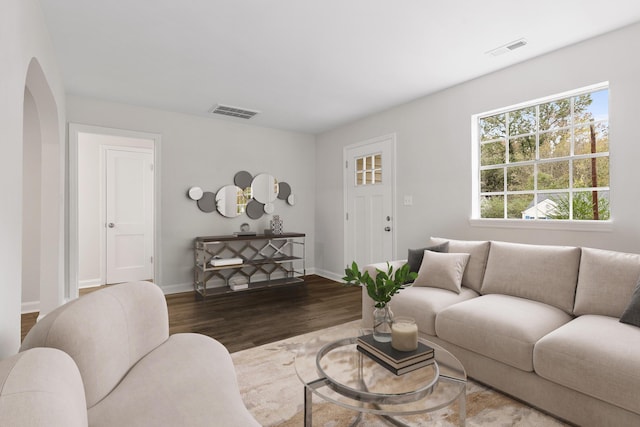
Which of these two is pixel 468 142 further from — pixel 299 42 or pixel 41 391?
pixel 41 391

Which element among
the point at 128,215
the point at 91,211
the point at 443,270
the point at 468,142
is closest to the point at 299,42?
Answer: the point at 468,142

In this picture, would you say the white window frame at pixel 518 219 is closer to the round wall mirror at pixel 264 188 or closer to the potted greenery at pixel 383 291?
the potted greenery at pixel 383 291

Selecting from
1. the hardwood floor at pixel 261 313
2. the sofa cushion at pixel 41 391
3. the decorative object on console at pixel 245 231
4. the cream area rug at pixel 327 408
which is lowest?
the cream area rug at pixel 327 408

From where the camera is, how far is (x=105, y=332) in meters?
1.34

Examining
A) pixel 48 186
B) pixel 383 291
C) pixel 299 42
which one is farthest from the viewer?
pixel 48 186

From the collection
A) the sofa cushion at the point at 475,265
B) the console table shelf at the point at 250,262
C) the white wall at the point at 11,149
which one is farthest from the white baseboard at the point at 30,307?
the sofa cushion at the point at 475,265

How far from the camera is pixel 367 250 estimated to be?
4863 millimetres

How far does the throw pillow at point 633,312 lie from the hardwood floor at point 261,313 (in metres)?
2.17

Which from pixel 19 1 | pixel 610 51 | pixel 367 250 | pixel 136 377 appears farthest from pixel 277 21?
pixel 367 250

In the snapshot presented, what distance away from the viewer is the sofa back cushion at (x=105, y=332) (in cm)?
120

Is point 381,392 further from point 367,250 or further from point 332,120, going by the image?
point 332,120

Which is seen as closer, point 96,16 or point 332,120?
point 96,16

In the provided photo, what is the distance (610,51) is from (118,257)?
20.6 ft

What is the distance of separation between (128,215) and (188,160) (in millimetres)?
1524
